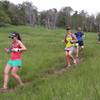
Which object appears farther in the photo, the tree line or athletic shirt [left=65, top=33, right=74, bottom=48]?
the tree line

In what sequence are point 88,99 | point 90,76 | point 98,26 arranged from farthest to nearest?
point 98,26 → point 90,76 → point 88,99

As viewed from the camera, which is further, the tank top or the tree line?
the tree line

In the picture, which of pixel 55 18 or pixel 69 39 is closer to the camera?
pixel 69 39

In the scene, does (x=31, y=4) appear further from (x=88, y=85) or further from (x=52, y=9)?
(x=88, y=85)

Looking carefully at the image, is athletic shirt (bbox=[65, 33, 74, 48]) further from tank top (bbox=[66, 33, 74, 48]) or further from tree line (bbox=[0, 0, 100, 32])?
tree line (bbox=[0, 0, 100, 32])

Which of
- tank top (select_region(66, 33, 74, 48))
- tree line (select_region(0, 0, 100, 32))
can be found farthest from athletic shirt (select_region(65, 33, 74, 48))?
tree line (select_region(0, 0, 100, 32))

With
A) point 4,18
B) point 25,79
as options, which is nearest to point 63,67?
point 25,79

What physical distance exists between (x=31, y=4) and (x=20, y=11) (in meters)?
11.7

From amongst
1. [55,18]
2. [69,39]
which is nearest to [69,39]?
[69,39]

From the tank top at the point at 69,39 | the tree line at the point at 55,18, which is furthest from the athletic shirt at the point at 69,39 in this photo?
the tree line at the point at 55,18

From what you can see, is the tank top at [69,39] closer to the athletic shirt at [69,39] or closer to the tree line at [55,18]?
the athletic shirt at [69,39]

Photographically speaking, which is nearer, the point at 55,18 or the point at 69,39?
the point at 69,39

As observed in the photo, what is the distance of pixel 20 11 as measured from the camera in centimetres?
9938

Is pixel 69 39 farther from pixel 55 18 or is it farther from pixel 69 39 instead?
pixel 55 18
